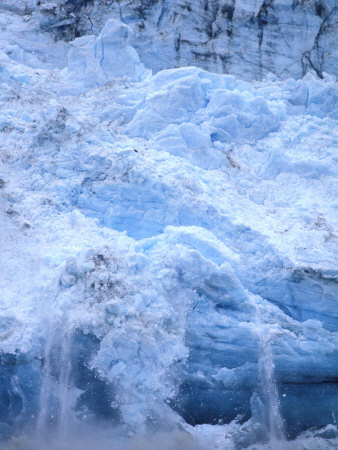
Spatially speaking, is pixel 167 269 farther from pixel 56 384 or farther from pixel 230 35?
pixel 230 35

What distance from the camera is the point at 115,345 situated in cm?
427

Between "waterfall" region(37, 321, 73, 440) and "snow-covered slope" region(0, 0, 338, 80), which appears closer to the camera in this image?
"waterfall" region(37, 321, 73, 440)

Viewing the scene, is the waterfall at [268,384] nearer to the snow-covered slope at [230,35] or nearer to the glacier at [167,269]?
the glacier at [167,269]

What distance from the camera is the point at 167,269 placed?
15.5 feet

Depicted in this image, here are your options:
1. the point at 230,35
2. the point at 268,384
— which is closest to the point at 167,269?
the point at 268,384

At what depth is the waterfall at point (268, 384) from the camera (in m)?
4.18

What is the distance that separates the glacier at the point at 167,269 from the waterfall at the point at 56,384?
1 centimetres

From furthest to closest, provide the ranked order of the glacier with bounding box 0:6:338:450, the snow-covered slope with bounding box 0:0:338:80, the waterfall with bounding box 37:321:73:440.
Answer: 1. the snow-covered slope with bounding box 0:0:338:80
2. the glacier with bounding box 0:6:338:450
3. the waterfall with bounding box 37:321:73:440

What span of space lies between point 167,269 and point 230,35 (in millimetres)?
5055

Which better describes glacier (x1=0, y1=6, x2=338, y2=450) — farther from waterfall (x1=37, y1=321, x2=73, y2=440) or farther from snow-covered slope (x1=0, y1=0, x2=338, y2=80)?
snow-covered slope (x1=0, y1=0, x2=338, y2=80)

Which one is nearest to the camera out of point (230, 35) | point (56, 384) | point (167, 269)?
point (56, 384)

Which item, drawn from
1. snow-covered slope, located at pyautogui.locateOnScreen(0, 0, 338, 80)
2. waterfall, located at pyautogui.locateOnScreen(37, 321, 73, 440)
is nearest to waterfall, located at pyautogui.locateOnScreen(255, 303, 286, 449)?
waterfall, located at pyautogui.locateOnScreen(37, 321, 73, 440)

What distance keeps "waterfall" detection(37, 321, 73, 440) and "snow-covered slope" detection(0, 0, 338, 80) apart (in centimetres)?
523

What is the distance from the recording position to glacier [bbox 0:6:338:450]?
4.14 m
